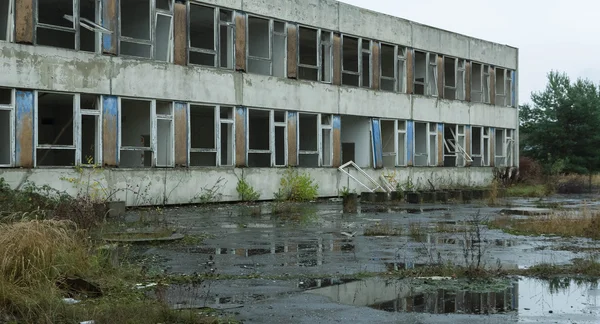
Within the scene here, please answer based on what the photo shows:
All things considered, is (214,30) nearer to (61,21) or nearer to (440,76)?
(61,21)

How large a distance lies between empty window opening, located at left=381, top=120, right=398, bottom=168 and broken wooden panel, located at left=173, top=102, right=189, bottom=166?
1264cm

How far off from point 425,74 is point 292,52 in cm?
1030

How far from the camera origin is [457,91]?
39.1m

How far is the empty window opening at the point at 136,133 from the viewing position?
2356 centimetres

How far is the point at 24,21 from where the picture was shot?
19875 millimetres

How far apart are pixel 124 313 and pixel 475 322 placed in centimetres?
319

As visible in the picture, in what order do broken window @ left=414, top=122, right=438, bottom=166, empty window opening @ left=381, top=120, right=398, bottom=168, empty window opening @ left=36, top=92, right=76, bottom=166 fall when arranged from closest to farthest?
empty window opening @ left=36, top=92, right=76, bottom=166 < empty window opening @ left=381, top=120, right=398, bottom=168 < broken window @ left=414, top=122, right=438, bottom=166

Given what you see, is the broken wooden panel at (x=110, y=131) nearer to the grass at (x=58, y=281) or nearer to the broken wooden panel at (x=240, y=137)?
the broken wooden panel at (x=240, y=137)

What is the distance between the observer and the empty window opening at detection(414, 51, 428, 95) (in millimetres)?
36531

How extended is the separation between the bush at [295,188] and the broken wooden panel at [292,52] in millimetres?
3816

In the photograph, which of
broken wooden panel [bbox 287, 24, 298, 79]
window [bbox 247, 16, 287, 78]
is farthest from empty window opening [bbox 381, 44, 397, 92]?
window [bbox 247, 16, 287, 78]

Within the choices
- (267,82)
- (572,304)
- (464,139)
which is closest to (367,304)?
(572,304)

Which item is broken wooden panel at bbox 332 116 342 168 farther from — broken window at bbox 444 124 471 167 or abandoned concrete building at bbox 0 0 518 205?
broken window at bbox 444 124 471 167

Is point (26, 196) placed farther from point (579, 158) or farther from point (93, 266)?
point (579, 158)
